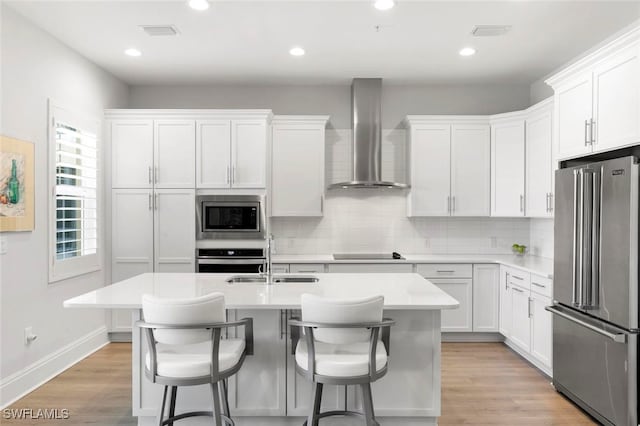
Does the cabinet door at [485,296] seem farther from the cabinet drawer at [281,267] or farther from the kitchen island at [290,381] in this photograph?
the kitchen island at [290,381]

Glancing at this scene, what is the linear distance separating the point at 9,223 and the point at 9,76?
42.6 inches

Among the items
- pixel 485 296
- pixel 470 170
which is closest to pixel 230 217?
pixel 470 170

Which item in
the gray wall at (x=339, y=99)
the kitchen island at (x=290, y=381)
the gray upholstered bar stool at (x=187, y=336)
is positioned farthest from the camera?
the gray wall at (x=339, y=99)

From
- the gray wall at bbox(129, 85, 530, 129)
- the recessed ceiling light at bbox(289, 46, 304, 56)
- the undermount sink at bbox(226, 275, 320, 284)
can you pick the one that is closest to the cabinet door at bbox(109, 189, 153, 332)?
the gray wall at bbox(129, 85, 530, 129)

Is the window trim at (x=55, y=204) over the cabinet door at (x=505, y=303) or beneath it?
over

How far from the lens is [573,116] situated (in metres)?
3.42

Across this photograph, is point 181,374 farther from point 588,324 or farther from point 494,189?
point 494,189

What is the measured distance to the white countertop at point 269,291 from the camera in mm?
2537

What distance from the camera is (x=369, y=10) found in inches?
136

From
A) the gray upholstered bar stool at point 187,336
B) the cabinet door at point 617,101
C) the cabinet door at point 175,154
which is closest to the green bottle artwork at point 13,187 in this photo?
the cabinet door at point 175,154

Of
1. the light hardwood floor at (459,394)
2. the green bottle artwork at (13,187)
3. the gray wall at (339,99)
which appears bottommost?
the light hardwood floor at (459,394)

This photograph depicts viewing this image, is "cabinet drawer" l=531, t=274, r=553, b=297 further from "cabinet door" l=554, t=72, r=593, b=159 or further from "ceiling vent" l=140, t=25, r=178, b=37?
"ceiling vent" l=140, t=25, r=178, b=37

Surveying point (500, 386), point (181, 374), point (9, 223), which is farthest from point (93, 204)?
point (500, 386)

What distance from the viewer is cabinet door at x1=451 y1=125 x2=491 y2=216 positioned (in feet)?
16.9
